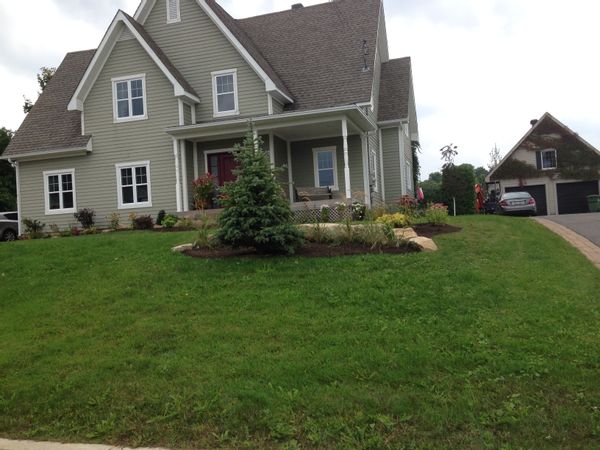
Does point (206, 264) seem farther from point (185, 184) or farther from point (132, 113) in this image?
point (132, 113)

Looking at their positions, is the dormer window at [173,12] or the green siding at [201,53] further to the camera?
the dormer window at [173,12]

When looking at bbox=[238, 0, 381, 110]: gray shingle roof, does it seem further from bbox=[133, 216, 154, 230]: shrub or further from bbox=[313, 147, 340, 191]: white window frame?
bbox=[133, 216, 154, 230]: shrub

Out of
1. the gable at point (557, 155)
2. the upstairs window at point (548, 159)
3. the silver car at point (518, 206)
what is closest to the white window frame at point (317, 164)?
the silver car at point (518, 206)

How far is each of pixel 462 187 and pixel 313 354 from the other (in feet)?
75.1

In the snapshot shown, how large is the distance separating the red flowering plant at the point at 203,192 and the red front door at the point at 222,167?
1.35m

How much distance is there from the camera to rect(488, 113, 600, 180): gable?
36094mm

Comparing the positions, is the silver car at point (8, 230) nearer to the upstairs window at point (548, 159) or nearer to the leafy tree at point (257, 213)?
the leafy tree at point (257, 213)

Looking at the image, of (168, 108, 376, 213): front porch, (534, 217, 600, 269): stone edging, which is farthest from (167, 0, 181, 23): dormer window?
(534, 217, 600, 269): stone edging

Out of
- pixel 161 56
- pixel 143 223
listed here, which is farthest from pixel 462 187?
pixel 143 223

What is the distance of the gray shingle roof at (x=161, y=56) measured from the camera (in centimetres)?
1916

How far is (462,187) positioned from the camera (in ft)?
87.9

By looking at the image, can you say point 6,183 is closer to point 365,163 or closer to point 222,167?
point 222,167

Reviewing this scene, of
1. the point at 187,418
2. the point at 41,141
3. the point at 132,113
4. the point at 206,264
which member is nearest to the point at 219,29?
the point at 132,113

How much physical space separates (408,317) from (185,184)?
547 inches
